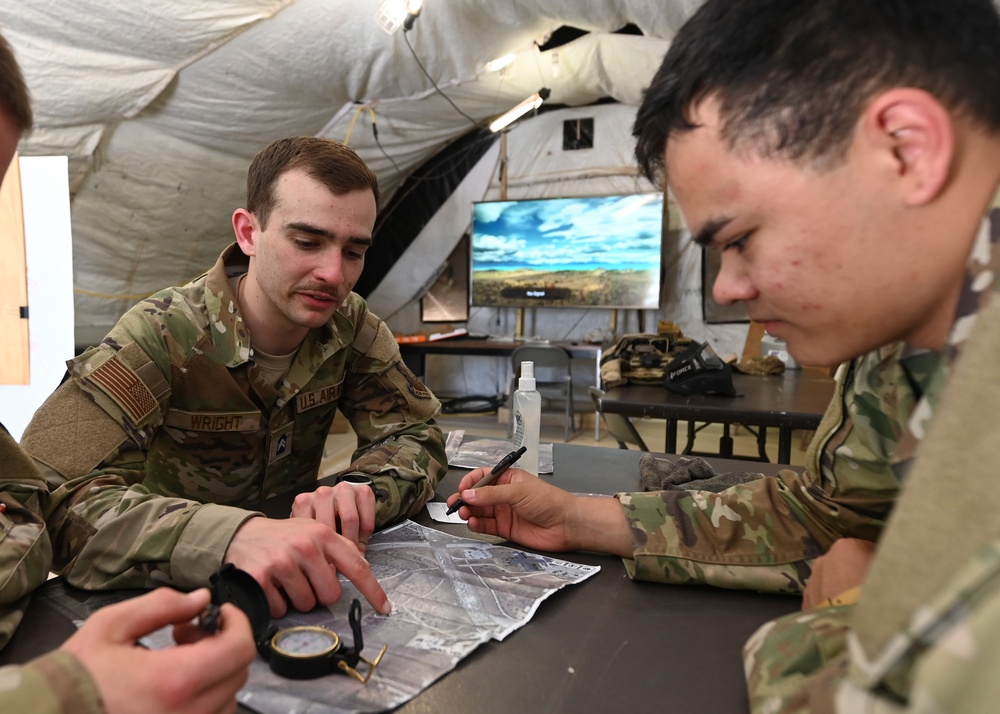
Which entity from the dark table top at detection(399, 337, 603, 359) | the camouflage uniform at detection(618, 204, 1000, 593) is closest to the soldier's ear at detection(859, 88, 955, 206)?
the camouflage uniform at detection(618, 204, 1000, 593)

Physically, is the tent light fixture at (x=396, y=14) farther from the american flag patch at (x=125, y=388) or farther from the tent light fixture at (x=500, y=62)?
the american flag patch at (x=125, y=388)

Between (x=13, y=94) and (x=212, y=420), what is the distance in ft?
2.42

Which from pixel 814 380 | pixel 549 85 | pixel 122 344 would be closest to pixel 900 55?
pixel 122 344

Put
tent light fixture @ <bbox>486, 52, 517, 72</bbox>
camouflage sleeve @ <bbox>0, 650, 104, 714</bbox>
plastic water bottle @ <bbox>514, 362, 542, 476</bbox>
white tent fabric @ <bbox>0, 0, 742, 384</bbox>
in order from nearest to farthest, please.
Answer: camouflage sleeve @ <bbox>0, 650, 104, 714</bbox> < plastic water bottle @ <bbox>514, 362, 542, 476</bbox> < white tent fabric @ <bbox>0, 0, 742, 384</bbox> < tent light fixture @ <bbox>486, 52, 517, 72</bbox>

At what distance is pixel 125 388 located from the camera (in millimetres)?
1114

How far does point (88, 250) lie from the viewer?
12.0 ft

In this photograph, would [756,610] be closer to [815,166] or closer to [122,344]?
[815,166]

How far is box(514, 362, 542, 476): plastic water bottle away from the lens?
3.76ft

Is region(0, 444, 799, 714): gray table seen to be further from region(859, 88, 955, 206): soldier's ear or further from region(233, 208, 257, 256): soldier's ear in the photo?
region(233, 208, 257, 256): soldier's ear

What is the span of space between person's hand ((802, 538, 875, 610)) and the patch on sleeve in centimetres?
106

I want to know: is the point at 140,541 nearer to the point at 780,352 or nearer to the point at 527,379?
the point at 527,379

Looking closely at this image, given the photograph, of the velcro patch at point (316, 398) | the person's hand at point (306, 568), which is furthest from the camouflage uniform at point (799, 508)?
the velcro patch at point (316, 398)

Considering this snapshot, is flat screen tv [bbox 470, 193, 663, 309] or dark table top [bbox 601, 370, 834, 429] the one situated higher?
flat screen tv [bbox 470, 193, 663, 309]

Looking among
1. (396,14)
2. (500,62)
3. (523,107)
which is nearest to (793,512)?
(396,14)
